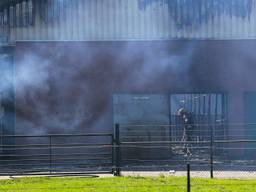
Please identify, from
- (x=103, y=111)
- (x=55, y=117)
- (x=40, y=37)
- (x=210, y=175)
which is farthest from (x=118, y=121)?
(x=210, y=175)

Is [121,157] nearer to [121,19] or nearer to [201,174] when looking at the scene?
[201,174]

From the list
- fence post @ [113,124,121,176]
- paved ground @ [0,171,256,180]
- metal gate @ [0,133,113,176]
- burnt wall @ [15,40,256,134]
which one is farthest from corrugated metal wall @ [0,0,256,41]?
paved ground @ [0,171,256,180]

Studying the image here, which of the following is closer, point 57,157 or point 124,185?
point 124,185

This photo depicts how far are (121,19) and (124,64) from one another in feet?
4.20

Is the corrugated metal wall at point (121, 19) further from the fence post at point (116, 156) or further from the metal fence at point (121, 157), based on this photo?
the fence post at point (116, 156)

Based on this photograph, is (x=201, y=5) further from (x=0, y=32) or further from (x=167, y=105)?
(x=0, y=32)

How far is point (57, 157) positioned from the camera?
672 inches

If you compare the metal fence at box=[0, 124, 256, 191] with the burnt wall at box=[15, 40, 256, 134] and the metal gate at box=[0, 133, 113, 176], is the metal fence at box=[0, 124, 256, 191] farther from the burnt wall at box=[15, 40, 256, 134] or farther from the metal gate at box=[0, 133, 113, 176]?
the burnt wall at box=[15, 40, 256, 134]

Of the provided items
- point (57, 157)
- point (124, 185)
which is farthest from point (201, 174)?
point (57, 157)

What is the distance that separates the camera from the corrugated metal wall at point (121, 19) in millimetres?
17062

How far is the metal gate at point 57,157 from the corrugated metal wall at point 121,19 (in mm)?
2873

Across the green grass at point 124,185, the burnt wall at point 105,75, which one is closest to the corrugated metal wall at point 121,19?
the burnt wall at point 105,75

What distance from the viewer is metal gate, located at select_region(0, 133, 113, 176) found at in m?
14.9

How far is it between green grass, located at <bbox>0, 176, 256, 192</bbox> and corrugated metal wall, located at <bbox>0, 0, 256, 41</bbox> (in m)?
5.20
